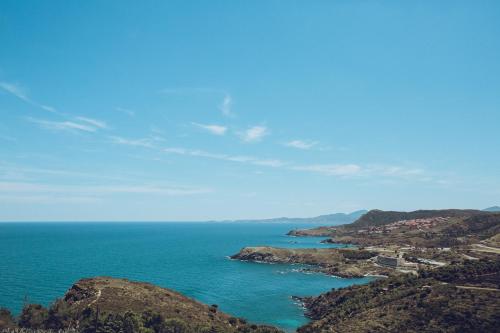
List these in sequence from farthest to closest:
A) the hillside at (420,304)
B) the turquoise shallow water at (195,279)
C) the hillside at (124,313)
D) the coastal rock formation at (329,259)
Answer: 1. the coastal rock formation at (329,259)
2. the turquoise shallow water at (195,279)
3. the hillside at (420,304)
4. the hillside at (124,313)

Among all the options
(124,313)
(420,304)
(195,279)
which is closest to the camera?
(124,313)

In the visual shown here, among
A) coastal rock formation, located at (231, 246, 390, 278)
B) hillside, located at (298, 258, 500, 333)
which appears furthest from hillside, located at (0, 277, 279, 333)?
coastal rock formation, located at (231, 246, 390, 278)

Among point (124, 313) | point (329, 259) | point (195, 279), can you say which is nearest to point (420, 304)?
point (124, 313)

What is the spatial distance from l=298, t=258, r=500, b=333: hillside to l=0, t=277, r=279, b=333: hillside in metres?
17.7

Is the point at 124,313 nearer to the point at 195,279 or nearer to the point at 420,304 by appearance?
the point at 420,304

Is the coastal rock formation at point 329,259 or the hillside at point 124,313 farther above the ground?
the hillside at point 124,313

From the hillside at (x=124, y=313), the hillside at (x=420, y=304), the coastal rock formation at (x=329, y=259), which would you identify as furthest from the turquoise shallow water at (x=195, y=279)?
the hillside at (x=124, y=313)

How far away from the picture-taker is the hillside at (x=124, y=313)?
62.9 meters

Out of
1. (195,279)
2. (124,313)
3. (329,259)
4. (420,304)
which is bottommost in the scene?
(195,279)

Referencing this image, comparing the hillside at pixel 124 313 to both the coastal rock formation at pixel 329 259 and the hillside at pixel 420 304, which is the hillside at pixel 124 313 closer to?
the hillside at pixel 420 304

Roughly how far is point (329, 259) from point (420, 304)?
106598mm

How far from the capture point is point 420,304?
73688 mm

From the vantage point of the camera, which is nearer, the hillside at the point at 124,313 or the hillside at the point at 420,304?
the hillside at the point at 124,313

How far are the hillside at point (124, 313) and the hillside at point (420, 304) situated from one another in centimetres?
1766
